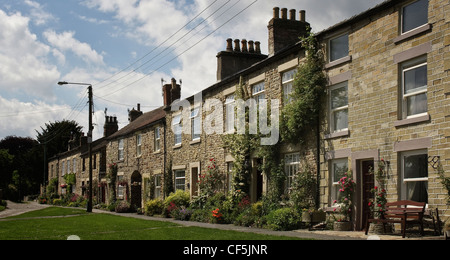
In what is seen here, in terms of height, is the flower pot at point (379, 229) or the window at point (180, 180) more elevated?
the window at point (180, 180)

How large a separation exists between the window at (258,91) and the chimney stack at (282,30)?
131 centimetres

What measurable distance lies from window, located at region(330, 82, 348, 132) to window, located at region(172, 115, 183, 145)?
12.8 m

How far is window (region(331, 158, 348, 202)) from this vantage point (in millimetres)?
15484

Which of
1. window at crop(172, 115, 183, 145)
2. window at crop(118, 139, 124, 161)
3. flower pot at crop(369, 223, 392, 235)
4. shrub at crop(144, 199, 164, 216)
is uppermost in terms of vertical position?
window at crop(172, 115, 183, 145)

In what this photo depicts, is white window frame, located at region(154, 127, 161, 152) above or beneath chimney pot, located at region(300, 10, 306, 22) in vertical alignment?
beneath

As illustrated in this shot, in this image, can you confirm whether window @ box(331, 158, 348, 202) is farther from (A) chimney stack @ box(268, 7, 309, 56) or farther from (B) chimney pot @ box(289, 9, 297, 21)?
(B) chimney pot @ box(289, 9, 297, 21)

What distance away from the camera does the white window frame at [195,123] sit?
84.1 ft

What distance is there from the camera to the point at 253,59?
25.1 metres

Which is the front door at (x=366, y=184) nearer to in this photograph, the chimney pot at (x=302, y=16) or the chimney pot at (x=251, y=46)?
the chimney pot at (x=302, y=16)

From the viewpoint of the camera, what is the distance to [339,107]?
615 inches

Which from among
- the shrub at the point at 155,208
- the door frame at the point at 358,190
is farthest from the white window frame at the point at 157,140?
the door frame at the point at 358,190

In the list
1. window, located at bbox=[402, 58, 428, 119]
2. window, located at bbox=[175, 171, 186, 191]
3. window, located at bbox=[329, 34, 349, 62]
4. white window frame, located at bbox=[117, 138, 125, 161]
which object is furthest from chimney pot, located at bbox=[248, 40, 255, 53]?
white window frame, located at bbox=[117, 138, 125, 161]
